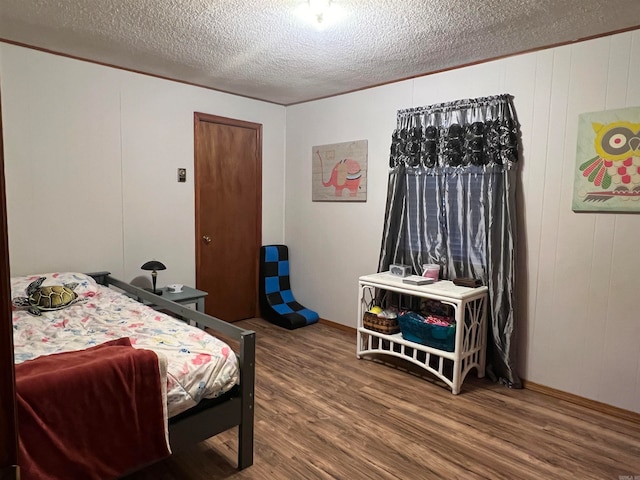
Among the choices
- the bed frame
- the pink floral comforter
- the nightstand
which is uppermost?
the pink floral comforter

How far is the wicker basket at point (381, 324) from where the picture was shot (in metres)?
3.31

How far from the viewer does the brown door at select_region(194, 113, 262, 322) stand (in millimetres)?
4090

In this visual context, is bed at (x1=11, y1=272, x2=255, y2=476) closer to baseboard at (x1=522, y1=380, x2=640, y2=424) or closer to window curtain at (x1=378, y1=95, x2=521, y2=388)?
window curtain at (x1=378, y1=95, x2=521, y2=388)

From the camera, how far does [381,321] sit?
3342mm

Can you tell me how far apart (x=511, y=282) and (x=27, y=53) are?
379 centimetres

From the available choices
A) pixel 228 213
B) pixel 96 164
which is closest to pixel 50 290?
pixel 96 164

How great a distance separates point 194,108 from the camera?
3938 millimetres

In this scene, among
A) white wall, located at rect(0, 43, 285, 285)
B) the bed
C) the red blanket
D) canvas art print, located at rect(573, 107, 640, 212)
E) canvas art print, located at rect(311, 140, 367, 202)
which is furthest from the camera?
canvas art print, located at rect(311, 140, 367, 202)

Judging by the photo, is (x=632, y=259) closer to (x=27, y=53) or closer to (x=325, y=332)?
(x=325, y=332)

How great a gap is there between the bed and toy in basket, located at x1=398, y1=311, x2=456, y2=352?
1.47 m

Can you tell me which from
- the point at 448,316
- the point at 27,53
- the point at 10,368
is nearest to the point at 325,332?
the point at 448,316

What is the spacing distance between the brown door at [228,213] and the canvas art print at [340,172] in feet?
2.13

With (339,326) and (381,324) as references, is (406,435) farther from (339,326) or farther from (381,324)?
(339,326)

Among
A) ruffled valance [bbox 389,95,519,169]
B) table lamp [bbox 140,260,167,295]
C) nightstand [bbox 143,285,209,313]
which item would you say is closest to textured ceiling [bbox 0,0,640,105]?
ruffled valance [bbox 389,95,519,169]
